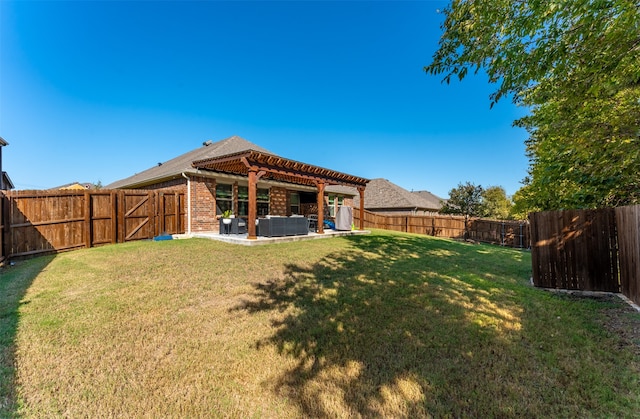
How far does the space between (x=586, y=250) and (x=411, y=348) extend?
15.1 feet

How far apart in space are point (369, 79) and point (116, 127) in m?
Result: 18.8

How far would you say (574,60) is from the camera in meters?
3.92

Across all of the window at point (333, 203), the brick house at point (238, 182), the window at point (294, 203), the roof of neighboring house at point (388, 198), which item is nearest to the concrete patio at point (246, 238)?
the brick house at point (238, 182)

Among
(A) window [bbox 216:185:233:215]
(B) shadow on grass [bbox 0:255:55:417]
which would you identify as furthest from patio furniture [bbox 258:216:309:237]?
(B) shadow on grass [bbox 0:255:55:417]

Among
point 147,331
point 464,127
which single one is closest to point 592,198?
point 147,331

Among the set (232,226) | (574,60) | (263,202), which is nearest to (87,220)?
(232,226)

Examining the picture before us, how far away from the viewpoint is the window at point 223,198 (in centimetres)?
1230

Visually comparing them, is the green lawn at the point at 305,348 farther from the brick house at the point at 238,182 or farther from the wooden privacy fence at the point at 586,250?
the brick house at the point at 238,182

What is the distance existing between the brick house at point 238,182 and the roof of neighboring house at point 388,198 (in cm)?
1320

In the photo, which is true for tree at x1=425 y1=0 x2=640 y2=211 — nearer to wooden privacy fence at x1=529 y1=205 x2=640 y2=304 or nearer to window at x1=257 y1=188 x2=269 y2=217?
wooden privacy fence at x1=529 y1=205 x2=640 y2=304

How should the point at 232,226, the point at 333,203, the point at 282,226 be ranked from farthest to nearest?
the point at 333,203 → the point at 232,226 → the point at 282,226

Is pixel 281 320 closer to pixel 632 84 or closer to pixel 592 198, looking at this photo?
pixel 632 84

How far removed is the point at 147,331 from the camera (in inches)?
128

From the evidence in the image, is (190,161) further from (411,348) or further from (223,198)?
(411,348)
